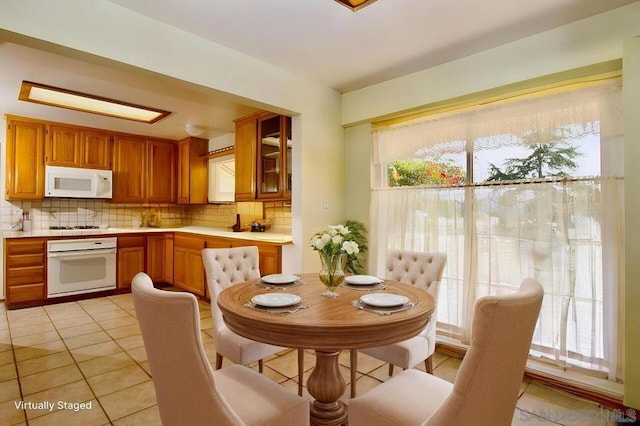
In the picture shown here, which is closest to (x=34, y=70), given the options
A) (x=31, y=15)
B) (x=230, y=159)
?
(x=31, y=15)

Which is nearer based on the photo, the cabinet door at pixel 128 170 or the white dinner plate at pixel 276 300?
the white dinner plate at pixel 276 300

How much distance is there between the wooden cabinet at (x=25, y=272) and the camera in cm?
389

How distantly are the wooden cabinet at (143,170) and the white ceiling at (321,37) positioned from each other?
1745 millimetres

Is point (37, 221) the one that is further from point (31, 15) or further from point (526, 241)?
point (526, 241)

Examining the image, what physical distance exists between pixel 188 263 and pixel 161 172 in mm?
1838

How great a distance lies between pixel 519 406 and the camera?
6.84 feet

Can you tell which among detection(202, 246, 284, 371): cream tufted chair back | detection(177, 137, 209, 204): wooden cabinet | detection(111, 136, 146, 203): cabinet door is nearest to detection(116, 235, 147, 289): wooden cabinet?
detection(111, 136, 146, 203): cabinet door

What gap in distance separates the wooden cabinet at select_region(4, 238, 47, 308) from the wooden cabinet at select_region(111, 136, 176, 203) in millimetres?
1264

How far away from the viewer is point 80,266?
4348mm

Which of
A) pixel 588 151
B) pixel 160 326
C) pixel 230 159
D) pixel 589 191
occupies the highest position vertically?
pixel 230 159

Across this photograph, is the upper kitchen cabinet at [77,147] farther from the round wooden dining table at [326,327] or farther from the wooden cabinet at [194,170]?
the round wooden dining table at [326,327]

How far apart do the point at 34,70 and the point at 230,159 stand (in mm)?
2420

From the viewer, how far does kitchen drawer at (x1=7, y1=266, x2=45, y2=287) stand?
3.90 metres

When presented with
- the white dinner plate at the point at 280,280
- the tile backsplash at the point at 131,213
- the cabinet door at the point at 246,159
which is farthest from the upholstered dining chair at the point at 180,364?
the tile backsplash at the point at 131,213
